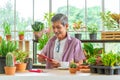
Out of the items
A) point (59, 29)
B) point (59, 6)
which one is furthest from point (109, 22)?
point (59, 6)

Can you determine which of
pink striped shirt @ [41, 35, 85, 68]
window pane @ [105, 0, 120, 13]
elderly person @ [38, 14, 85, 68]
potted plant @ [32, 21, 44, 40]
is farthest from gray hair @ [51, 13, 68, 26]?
window pane @ [105, 0, 120, 13]

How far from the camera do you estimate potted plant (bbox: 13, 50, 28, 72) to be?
8.80 feet

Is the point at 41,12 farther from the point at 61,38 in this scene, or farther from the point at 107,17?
the point at 61,38

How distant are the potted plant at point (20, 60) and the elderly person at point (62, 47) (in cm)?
63

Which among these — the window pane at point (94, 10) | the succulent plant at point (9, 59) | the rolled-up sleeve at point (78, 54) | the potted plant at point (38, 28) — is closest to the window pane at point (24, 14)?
the window pane at point (94, 10)

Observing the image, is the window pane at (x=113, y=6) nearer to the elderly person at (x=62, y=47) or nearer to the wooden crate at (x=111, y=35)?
the wooden crate at (x=111, y=35)

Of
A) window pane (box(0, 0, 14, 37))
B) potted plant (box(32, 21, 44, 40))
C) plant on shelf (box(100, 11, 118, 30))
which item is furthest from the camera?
window pane (box(0, 0, 14, 37))

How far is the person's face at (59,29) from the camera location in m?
3.55

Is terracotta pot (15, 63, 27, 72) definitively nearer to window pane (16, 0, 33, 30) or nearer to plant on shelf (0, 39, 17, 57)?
plant on shelf (0, 39, 17, 57)

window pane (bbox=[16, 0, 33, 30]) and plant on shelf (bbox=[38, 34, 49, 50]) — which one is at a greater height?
window pane (bbox=[16, 0, 33, 30])

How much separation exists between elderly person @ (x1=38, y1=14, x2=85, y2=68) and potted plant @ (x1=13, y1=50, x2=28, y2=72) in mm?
626

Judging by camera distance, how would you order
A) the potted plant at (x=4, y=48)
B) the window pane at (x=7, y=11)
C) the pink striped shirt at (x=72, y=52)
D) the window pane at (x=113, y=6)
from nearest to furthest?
the potted plant at (x=4, y=48) → the pink striped shirt at (x=72, y=52) → the window pane at (x=113, y=6) → the window pane at (x=7, y=11)

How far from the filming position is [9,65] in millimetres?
2447

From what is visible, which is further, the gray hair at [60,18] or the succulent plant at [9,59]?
the gray hair at [60,18]
